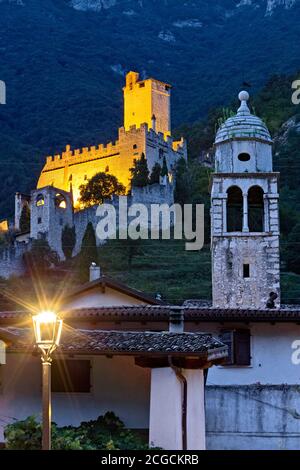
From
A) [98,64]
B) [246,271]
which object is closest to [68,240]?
[246,271]

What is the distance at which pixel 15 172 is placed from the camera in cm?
11825

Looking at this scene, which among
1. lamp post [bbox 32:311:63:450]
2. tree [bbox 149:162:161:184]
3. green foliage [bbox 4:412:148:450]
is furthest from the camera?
tree [bbox 149:162:161:184]

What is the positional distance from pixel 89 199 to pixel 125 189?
3.23m

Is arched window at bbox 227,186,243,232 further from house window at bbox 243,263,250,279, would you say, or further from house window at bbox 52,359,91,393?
house window at bbox 52,359,91,393

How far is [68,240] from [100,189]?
8.90 m

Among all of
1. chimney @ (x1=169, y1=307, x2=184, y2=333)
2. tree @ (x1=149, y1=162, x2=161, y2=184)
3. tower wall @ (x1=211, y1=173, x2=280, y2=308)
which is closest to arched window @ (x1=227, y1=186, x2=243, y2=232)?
tower wall @ (x1=211, y1=173, x2=280, y2=308)

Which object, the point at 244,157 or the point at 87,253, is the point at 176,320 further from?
the point at 87,253

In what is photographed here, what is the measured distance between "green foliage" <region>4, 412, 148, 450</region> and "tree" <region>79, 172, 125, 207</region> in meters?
65.9

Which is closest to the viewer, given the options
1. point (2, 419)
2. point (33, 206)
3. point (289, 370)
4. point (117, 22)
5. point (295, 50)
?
point (2, 419)

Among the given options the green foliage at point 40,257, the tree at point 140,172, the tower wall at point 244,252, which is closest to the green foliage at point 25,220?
the green foliage at point 40,257

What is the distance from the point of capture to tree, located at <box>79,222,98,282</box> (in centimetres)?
6347

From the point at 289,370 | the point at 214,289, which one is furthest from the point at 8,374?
the point at 214,289

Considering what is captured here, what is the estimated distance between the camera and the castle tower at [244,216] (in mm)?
29172
